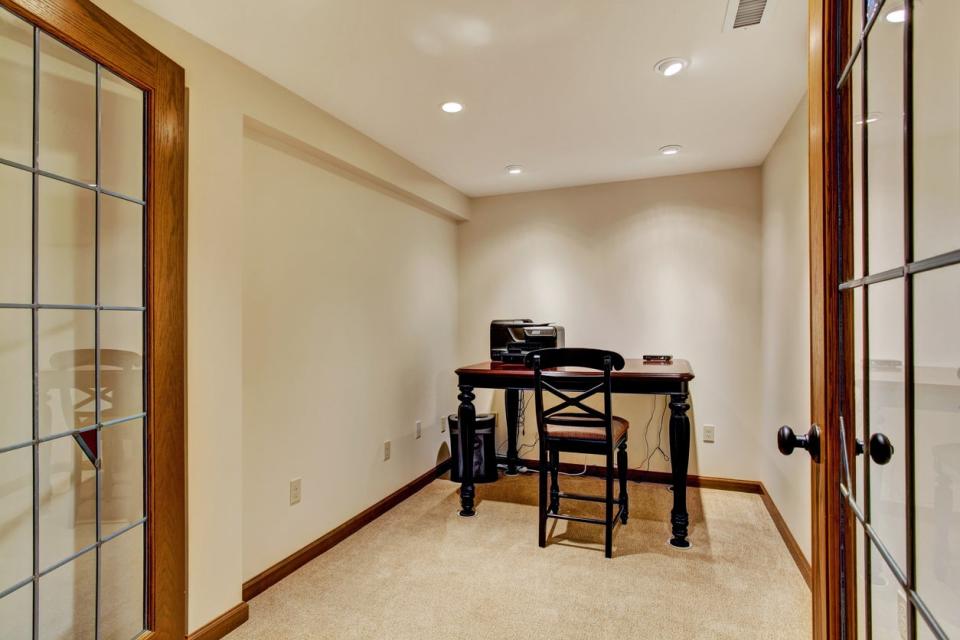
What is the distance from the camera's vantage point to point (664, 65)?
1999 mm

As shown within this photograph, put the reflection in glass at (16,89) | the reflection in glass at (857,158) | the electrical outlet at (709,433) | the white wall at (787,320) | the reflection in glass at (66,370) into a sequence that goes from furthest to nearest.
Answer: the electrical outlet at (709,433) → the white wall at (787,320) → the reflection in glass at (66,370) → the reflection in glass at (16,89) → the reflection in glass at (857,158)

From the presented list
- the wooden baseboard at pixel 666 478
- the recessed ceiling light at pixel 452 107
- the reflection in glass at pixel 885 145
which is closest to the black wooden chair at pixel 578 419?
the wooden baseboard at pixel 666 478

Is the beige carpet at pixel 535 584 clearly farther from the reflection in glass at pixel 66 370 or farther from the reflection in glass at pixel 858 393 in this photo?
the reflection in glass at pixel 858 393

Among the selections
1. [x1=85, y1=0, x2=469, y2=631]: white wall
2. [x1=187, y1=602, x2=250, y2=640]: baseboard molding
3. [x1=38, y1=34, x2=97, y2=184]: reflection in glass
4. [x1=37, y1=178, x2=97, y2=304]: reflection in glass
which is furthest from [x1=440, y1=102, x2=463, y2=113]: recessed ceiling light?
[x1=187, y1=602, x2=250, y2=640]: baseboard molding

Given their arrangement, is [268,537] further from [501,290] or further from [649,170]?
[649,170]

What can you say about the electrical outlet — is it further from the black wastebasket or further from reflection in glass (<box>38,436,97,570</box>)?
reflection in glass (<box>38,436,97,570</box>)

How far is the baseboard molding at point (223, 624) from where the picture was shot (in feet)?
5.71

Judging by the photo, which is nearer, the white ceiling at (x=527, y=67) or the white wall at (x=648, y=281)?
the white ceiling at (x=527, y=67)

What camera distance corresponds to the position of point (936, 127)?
583 mm

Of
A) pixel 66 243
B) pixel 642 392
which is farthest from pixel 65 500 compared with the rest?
pixel 642 392

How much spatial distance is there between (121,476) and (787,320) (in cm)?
Answer: 304

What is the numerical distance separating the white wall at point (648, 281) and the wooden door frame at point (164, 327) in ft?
8.76

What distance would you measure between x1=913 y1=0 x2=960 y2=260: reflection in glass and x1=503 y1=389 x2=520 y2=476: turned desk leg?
3.36 meters

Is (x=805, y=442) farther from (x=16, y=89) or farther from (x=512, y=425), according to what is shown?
(x=512, y=425)
